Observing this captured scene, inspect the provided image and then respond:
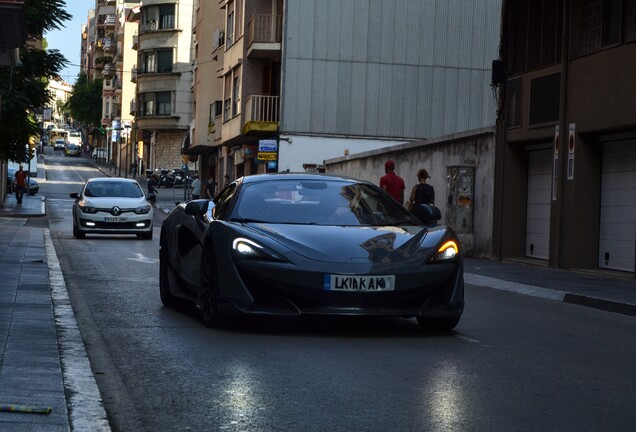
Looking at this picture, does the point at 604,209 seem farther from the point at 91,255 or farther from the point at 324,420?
the point at 324,420

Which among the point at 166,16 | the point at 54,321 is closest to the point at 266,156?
the point at 54,321

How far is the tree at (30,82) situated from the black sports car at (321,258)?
1101 inches

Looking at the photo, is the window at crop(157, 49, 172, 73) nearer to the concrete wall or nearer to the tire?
the concrete wall

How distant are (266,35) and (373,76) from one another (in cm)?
528

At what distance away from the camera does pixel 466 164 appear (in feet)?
92.6

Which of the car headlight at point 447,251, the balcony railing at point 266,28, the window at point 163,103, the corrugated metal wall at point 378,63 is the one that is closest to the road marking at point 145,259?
the car headlight at point 447,251

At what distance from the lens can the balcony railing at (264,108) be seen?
1905 inches

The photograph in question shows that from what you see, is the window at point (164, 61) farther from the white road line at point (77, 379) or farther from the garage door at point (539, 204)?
the white road line at point (77, 379)

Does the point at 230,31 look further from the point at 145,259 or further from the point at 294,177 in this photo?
the point at 294,177

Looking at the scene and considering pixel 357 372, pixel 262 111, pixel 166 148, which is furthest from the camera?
pixel 166 148

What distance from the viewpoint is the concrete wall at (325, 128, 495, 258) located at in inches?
1061

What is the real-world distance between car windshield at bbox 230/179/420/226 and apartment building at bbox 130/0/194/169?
278 feet

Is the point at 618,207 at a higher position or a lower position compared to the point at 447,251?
higher

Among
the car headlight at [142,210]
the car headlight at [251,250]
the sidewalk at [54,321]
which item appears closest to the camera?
the sidewalk at [54,321]
